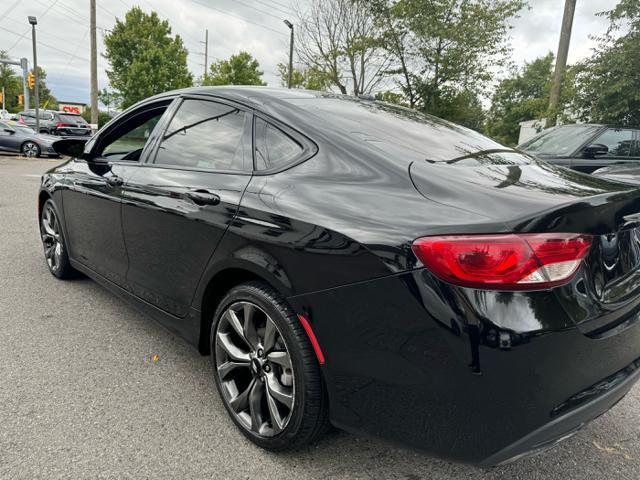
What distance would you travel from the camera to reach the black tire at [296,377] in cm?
183

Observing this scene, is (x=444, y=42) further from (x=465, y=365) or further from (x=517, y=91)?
(x=517, y=91)

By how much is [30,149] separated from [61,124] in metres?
7.31

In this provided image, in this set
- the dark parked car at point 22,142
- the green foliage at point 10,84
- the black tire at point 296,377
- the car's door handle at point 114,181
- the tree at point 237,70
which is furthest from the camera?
the green foliage at point 10,84

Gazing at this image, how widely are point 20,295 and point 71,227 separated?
28.4 inches

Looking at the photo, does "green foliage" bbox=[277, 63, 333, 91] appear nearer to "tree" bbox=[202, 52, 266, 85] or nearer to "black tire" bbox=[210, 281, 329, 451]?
"tree" bbox=[202, 52, 266, 85]

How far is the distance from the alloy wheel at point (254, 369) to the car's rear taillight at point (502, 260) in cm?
77

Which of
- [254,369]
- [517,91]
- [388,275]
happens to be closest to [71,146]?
[254,369]

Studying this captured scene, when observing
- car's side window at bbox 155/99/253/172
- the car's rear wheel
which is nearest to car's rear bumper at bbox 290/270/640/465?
car's side window at bbox 155/99/253/172

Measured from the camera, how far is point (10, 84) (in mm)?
61344

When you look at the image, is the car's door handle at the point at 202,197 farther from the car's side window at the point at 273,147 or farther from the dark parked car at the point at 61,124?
the dark parked car at the point at 61,124

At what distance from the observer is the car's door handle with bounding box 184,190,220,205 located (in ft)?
7.24

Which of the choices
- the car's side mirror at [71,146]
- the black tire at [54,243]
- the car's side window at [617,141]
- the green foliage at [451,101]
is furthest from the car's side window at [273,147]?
the green foliage at [451,101]

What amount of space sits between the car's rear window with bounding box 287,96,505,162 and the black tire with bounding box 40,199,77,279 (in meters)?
2.67

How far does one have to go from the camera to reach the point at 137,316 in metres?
3.48
